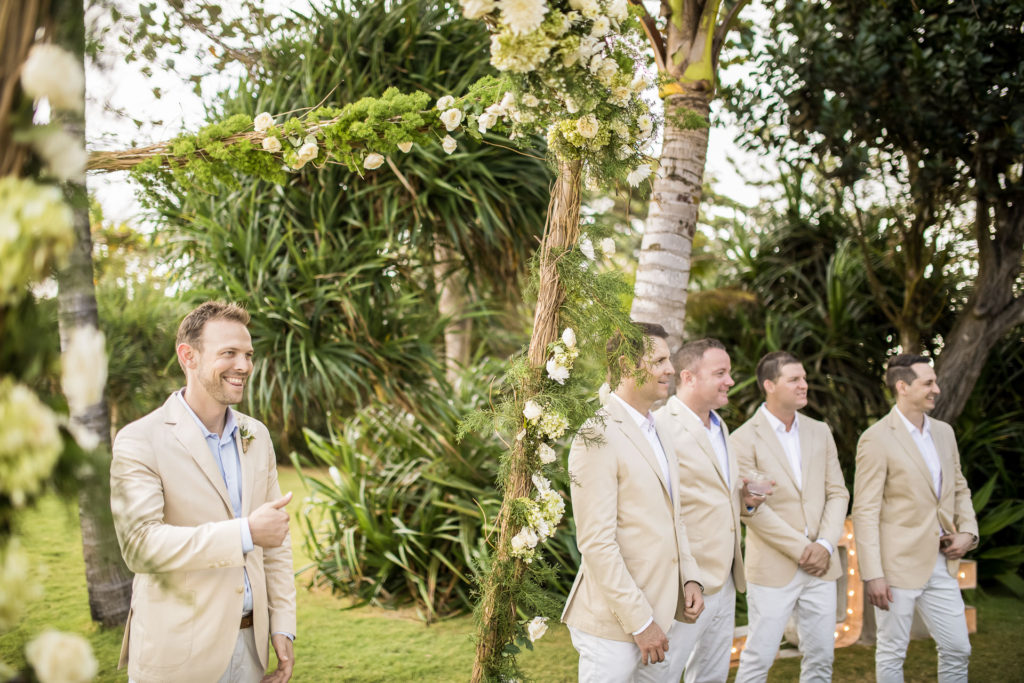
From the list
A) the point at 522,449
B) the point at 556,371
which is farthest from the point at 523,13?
the point at 522,449

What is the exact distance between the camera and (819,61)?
5391 millimetres

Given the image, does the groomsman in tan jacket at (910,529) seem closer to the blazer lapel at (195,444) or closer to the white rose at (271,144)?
the blazer lapel at (195,444)

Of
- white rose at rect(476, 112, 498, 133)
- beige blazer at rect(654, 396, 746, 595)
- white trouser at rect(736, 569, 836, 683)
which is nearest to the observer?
white rose at rect(476, 112, 498, 133)

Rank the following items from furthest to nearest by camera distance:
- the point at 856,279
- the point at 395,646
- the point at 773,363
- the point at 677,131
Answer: the point at 856,279 < the point at 395,646 < the point at 677,131 < the point at 773,363

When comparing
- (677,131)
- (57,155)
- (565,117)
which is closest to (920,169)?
(677,131)

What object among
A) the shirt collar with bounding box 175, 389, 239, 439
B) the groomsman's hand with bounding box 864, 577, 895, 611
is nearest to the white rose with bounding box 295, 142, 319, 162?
the shirt collar with bounding box 175, 389, 239, 439

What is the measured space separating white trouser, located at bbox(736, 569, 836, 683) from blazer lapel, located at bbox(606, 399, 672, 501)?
1104mm

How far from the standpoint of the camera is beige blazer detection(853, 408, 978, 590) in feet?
12.3

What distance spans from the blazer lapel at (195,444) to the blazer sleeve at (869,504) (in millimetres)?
2974

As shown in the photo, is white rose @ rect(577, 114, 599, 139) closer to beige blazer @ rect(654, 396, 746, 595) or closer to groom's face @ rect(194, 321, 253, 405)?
groom's face @ rect(194, 321, 253, 405)

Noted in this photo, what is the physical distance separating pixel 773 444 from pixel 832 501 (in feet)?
1.48

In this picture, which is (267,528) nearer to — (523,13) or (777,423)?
(523,13)

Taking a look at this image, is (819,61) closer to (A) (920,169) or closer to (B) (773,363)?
(A) (920,169)

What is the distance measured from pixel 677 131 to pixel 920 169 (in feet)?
8.33
